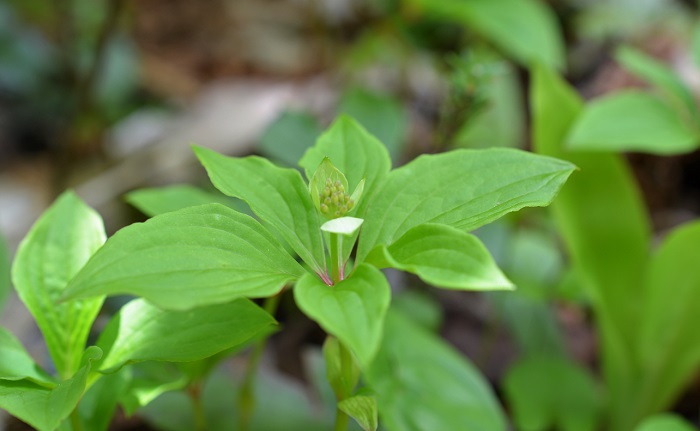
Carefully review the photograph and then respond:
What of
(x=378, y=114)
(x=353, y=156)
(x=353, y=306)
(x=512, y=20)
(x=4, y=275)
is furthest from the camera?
(x=512, y=20)

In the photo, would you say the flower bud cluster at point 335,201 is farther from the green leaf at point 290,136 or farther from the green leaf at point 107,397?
the green leaf at point 290,136

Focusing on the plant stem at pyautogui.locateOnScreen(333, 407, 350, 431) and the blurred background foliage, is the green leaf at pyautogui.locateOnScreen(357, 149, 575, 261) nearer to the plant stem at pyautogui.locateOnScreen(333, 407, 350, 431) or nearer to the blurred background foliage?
the plant stem at pyautogui.locateOnScreen(333, 407, 350, 431)

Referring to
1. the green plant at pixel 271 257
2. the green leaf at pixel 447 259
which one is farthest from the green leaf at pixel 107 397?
the green leaf at pixel 447 259

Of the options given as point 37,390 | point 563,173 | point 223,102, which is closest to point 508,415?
point 563,173

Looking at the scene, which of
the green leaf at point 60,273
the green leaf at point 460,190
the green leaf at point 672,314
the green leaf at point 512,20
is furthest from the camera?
the green leaf at point 512,20

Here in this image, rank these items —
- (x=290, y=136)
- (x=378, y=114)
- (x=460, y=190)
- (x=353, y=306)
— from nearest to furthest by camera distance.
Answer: (x=353, y=306) → (x=460, y=190) → (x=290, y=136) → (x=378, y=114)

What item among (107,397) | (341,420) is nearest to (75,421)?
(107,397)

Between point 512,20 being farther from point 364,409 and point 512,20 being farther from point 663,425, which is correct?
point 364,409
